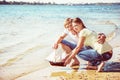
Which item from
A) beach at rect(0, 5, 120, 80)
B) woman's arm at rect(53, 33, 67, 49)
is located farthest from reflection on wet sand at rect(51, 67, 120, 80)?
woman's arm at rect(53, 33, 67, 49)

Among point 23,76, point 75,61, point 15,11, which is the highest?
point 15,11

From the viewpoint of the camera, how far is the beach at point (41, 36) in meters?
2.00

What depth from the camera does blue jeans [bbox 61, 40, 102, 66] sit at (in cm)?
201

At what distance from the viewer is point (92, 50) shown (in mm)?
2010

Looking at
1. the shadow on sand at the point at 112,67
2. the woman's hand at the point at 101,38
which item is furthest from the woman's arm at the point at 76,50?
the shadow on sand at the point at 112,67

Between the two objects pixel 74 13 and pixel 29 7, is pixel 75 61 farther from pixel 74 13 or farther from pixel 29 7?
pixel 29 7

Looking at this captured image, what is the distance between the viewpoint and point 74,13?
2.05 metres

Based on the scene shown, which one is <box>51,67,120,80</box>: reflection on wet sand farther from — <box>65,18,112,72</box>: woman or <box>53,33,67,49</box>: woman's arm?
<box>53,33,67,49</box>: woman's arm

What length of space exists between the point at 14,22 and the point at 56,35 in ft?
1.19

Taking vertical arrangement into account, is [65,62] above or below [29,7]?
below

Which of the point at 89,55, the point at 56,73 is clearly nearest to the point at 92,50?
the point at 89,55

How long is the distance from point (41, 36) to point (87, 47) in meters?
0.38

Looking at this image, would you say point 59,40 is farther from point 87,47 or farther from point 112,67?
point 112,67

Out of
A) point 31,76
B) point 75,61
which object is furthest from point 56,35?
point 31,76
